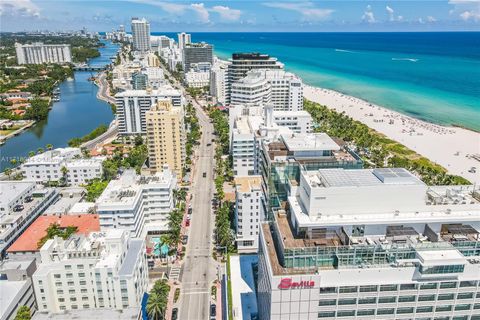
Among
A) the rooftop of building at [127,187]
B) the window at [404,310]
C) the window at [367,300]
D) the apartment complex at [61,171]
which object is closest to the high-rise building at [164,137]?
the apartment complex at [61,171]

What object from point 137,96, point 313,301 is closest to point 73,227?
point 313,301

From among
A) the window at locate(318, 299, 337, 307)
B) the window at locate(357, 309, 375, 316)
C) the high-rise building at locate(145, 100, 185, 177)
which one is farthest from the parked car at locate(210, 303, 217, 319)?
the high-rise building at locate(145, 100, 185, 177)

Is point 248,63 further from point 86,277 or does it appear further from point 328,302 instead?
point 328,302

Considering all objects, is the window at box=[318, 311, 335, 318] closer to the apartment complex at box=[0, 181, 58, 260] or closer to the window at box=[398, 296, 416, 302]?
the window at box=[398, 296, 416, 302]

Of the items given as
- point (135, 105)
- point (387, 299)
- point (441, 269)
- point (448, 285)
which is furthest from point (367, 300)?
point (135, 105)

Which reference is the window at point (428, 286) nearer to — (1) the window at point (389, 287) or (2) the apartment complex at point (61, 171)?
(1) the window at point (389, 287)

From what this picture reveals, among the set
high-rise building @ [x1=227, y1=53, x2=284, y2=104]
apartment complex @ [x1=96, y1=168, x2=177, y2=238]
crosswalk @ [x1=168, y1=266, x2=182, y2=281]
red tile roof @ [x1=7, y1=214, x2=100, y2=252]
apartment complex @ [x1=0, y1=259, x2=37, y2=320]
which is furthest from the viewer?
high-rise building @ [x1=227, y1=53, x2=284, y2=104]
